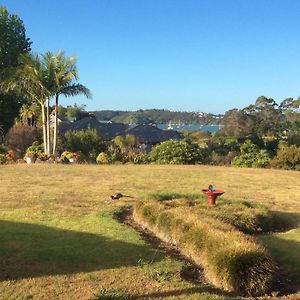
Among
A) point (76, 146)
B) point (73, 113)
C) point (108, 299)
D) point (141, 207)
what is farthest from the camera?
point (73, 113)

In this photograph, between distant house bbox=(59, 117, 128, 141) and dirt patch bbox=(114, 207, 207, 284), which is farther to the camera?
distant house bbox=(59, 117, 128, 141)

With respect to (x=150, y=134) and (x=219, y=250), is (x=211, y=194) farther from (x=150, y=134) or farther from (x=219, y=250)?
(x=150, y=134)

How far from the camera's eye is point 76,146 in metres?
26.7

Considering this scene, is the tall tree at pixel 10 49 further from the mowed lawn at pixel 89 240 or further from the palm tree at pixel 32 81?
the mowed lawn at pixel 89 240

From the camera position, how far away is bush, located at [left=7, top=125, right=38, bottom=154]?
91.7 feet

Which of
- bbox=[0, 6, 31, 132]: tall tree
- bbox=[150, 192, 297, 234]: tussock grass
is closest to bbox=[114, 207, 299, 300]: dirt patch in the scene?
bbox=[150, 192, 297, 234]: tussock grass

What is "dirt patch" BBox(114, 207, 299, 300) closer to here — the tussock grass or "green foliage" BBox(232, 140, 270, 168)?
the tussock grass

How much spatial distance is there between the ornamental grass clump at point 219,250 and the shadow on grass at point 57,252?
0.78 m

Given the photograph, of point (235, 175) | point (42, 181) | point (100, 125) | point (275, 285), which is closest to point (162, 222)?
point (275, 285)

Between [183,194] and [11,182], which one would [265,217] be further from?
[11,182]

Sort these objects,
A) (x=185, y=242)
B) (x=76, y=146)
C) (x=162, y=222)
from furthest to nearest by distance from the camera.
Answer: (x=76, y=146) → (x=162, y=222) → (x=185, y=242)

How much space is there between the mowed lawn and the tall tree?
65.8 feet

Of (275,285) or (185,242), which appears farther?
(185,242)

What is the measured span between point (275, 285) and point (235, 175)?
1215 cm
